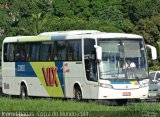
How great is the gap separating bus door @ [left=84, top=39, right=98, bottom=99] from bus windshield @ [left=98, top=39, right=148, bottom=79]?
371mm

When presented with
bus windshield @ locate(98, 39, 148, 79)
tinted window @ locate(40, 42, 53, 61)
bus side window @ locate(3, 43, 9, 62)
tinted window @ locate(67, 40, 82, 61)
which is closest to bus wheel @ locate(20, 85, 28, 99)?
bus side window @ locate(3, 43, 9, 62)

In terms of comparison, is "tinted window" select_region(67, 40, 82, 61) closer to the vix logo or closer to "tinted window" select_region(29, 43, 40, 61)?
the vix logo

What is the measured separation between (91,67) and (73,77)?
5.37ft

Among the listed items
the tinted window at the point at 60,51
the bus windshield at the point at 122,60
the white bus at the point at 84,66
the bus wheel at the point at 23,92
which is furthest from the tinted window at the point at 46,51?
the bus windshield at the point at 122,60

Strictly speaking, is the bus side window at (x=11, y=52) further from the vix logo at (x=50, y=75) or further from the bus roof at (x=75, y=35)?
the vix logo at (x=50, y=75)

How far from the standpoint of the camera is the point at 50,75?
29.1 m

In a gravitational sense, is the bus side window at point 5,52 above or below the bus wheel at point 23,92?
above

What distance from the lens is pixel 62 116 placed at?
15.2 meters

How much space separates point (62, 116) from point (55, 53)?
1357 centimetres

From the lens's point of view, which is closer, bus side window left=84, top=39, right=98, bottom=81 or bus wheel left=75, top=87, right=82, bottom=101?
bus side window left=84, top=39, right=98, bottom=81

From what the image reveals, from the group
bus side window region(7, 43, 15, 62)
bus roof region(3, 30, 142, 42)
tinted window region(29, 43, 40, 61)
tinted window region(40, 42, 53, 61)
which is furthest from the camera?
bus side window region(7, 43, 15, 62)

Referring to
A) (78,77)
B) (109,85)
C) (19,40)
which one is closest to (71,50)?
(78,77)

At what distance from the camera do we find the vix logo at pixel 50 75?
28.7 metres

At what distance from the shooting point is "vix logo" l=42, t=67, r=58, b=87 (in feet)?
94.2
